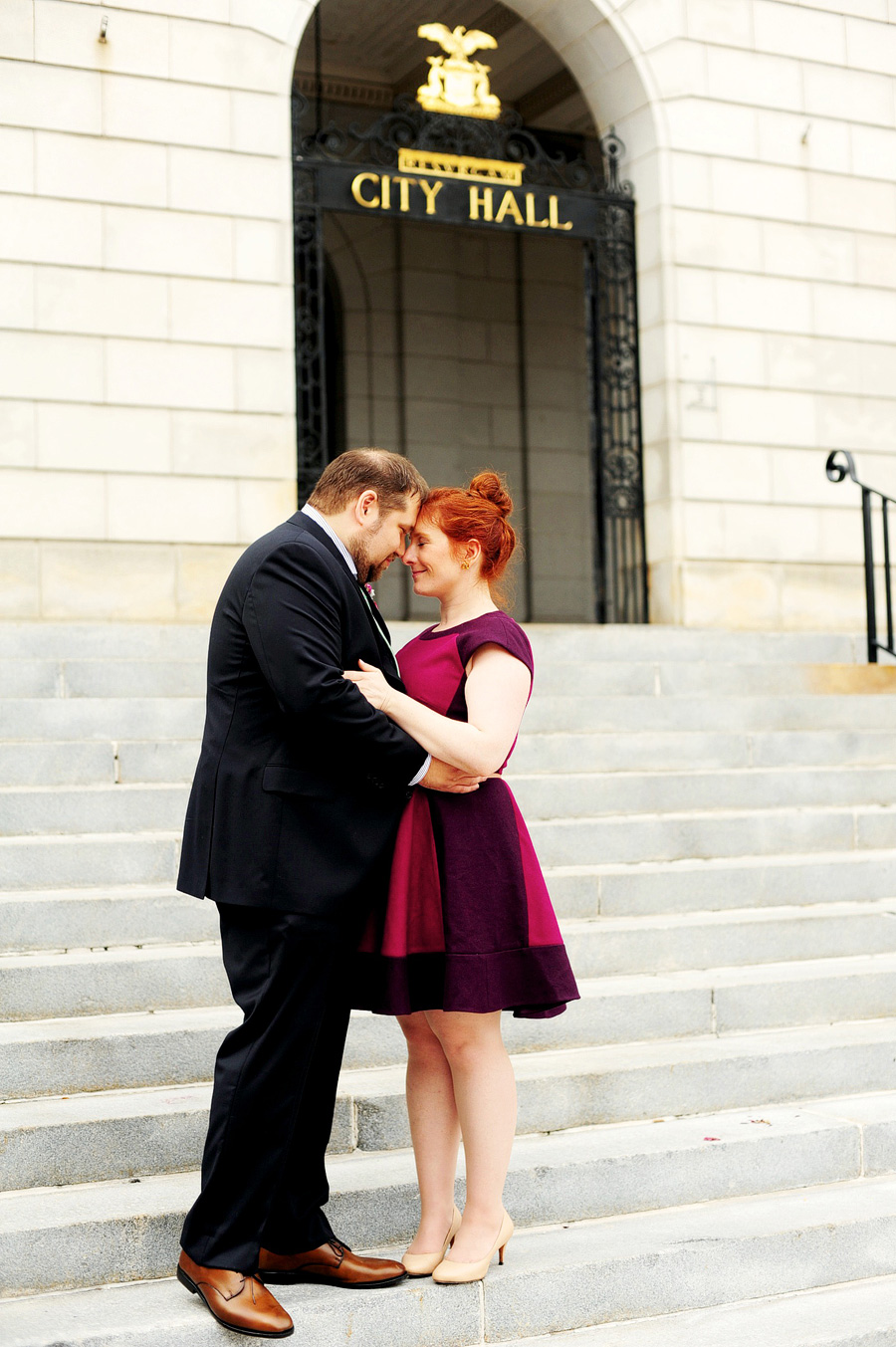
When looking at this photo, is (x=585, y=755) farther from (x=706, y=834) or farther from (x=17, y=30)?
(x=17, y=30)

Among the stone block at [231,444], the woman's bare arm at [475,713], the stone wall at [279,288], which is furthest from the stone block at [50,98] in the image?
the woman's bare arm at [475,713]

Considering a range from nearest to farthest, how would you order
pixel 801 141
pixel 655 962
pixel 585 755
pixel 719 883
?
1. pixel 655 962
2. pixel 719 883
3. pixel 585 755
4. pixel 801 141

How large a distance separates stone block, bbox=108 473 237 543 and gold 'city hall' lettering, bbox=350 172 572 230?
2440mm

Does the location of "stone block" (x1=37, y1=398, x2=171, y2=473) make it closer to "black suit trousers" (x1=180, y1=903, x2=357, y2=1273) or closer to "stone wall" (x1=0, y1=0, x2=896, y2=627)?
"stone wall" (x1=0, y1=0, x2=896, y2=627)

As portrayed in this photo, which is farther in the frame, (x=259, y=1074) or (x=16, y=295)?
(x=16, y=295)

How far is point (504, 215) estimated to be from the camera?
10.3 m

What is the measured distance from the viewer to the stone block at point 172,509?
353 inches

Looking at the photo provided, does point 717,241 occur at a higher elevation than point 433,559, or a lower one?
higher

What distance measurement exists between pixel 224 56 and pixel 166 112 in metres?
0.58

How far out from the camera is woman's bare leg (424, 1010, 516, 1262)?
3.24m

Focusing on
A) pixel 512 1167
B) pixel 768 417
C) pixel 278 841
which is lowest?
pixel 512 1167

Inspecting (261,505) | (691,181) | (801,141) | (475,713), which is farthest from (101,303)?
(475,713)

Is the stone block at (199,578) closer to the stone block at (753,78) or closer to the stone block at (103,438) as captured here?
the stone block at (103,438)

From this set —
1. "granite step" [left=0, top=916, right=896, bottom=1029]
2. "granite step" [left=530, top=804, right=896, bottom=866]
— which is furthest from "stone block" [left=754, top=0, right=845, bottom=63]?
"granite step" [left=0, top=916, right=896, bottom=1029]
